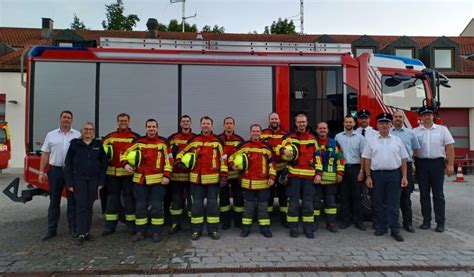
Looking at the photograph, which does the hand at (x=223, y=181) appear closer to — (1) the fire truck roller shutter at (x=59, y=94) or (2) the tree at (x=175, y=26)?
(1) the fire truck roller shutter at (x=59, y=94)

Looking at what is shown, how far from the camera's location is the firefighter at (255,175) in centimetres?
501

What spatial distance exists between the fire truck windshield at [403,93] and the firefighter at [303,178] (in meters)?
2.08

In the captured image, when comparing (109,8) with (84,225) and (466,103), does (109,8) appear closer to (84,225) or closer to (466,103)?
(466,103)

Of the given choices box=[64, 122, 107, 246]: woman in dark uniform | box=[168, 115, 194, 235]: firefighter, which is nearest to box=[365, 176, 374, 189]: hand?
box=[168, 115, 194, 235]: firefighter

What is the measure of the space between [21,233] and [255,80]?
4.29m

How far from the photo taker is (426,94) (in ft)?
21.4

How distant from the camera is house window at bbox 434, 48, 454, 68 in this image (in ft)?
60.1

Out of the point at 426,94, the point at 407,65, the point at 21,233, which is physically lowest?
the point at 21,233

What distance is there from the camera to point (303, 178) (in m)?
5.12

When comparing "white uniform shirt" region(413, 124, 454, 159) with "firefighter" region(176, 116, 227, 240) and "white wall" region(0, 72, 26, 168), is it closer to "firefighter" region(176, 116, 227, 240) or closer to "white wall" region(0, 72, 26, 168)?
"firefighter" region(176, 116, 227, 240)

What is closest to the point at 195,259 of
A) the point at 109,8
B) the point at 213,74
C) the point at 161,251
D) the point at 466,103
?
the point at 161,251

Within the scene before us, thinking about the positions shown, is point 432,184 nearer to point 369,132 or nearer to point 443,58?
point 369,132

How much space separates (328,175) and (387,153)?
0.87m

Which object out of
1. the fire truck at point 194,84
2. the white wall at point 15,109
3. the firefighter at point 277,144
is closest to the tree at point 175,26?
the white wall at point 15,109
